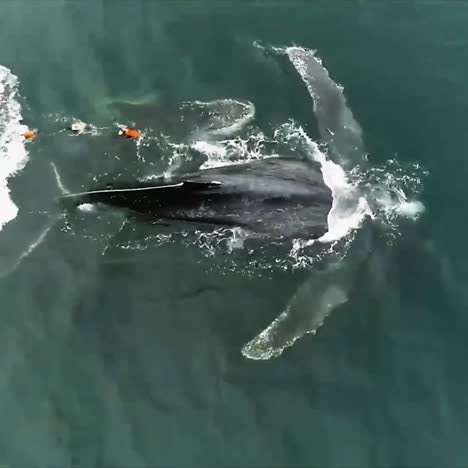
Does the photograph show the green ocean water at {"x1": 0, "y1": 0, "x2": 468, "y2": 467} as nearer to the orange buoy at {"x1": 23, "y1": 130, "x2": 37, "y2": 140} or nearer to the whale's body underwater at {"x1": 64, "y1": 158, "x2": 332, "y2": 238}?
the orange buoy at {"x1": 23, "y1": 130, "x2": 37, "y2": 140}

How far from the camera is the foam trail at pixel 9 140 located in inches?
1055

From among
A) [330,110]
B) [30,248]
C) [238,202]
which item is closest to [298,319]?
[238,202]

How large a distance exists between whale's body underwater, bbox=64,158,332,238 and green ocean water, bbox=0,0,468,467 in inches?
42.9

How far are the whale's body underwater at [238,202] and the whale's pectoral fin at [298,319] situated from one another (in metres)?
2.27

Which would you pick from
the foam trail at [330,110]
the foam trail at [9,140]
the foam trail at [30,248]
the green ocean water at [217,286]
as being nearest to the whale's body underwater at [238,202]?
the green ocean water at [217,286]

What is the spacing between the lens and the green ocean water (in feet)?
71.5

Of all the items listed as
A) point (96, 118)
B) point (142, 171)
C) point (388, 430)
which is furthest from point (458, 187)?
point (96, 118)

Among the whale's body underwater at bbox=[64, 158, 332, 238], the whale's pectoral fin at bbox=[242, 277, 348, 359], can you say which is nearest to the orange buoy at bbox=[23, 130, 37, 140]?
the whale's body underwater at bbox=[64, 158, 332, 238]

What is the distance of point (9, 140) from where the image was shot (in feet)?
92.5

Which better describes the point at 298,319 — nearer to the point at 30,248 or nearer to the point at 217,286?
the point at 217,286

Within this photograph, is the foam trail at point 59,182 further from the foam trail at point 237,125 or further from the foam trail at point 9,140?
the foam trail at point 237,125

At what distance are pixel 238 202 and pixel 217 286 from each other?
332 centimetres

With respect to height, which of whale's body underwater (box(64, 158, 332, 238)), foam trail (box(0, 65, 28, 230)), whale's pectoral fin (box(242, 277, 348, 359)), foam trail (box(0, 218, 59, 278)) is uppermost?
foam trail (box(0, 65, 28, 230))

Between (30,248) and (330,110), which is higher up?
(330,110)
